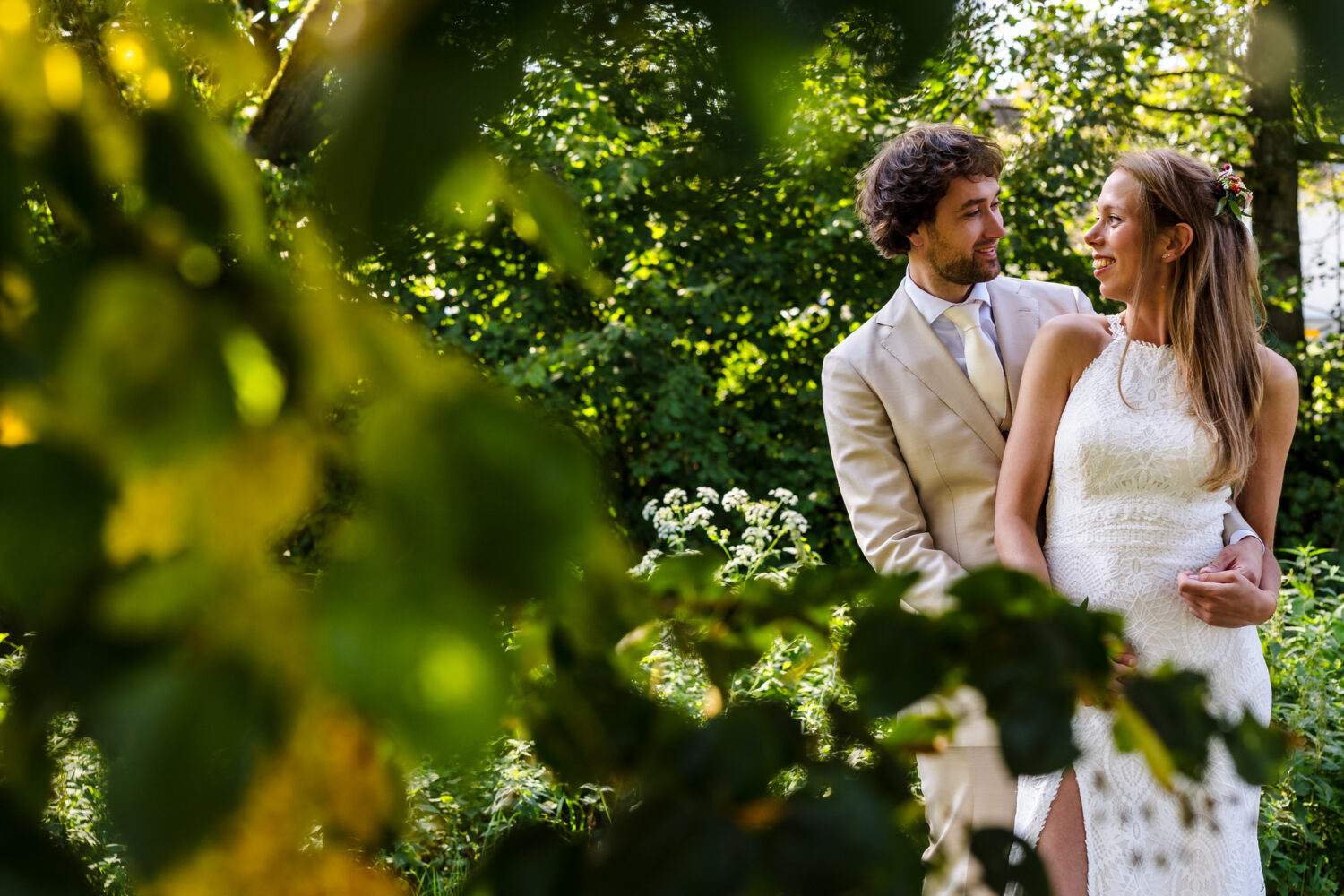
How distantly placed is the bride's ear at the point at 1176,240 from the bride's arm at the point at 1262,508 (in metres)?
0.28

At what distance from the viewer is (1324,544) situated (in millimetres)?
6340

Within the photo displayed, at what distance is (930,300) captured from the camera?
8.48 feet

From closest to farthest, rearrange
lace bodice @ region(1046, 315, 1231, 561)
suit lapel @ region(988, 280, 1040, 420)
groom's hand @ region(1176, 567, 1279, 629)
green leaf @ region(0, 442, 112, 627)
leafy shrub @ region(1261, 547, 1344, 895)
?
green leaf @ region(0, 442, 112, 627)
groom's hand @ region(1176, 567, 1279, 629)
lace bodice @ region(1046, 315, 1231, 561)
suit lapel @ region(988, 280, 1040, 420)
leafy shrub @ region(1261, 547, 1344, 895)

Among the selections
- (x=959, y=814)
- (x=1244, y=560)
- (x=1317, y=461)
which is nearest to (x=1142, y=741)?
(x=959, y=814)

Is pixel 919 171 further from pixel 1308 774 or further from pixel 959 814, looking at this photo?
pixel 959 814

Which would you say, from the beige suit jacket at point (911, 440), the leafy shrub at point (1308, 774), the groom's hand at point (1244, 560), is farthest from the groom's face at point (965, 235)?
the leafy shrub at point (1308, 774)

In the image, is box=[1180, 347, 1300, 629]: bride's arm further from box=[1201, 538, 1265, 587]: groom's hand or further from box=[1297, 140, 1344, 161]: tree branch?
box=[1297, 140, 1344, 161]: tree branch

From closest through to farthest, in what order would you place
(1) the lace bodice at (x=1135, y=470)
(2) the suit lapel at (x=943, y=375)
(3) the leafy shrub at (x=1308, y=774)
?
(1) the lace bodice at (x=1135, y=470) < (2) the suit lapel at (x=943, y=375) < (3) the leafy shrub at (x=1308, y=774)

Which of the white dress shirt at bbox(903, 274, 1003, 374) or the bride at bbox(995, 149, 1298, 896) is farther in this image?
the white dress shirt at bbox(903, 274, 1003, 374)

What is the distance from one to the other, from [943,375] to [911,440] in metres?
0.15

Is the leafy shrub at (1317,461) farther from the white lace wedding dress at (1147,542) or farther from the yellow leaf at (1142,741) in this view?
the yellow leaf at (1142,741)

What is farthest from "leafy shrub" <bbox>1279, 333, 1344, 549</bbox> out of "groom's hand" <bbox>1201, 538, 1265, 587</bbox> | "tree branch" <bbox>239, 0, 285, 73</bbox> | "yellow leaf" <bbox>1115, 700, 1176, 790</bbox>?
"tree branch" <bbox>239, 0, 285, 73</bbox>

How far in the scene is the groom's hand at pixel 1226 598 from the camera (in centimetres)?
221

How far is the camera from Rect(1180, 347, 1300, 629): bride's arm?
222 centimetres
